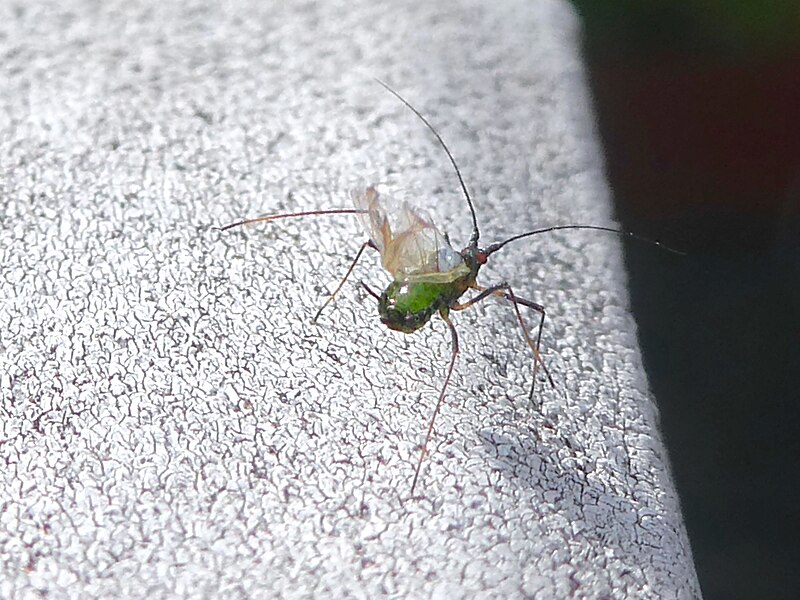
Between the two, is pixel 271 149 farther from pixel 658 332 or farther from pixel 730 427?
pixel 730 427

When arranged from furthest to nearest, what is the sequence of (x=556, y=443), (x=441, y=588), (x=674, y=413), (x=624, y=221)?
1. (x=624, y=221)
2. (x=674, y=413)
3. (x=556, y=443)
4. (x=441, y=588)

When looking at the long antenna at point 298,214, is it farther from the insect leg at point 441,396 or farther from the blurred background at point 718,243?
the blurred background at point 718,243

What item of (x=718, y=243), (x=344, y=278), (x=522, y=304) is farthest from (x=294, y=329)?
(x=718, y=243)

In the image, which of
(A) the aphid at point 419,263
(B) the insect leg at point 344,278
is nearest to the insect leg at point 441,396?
(A) the aphid at point 419,263

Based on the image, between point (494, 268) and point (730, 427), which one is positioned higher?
point (494, 268)

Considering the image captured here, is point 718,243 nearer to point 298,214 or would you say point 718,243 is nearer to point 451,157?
point 451,157

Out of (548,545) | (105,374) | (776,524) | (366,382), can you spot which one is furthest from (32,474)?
(776,524)

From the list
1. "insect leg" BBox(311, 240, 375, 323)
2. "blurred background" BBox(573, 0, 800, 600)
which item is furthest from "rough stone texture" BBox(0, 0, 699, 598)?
"blurred background" BBox(573, 0, 800, 600)
